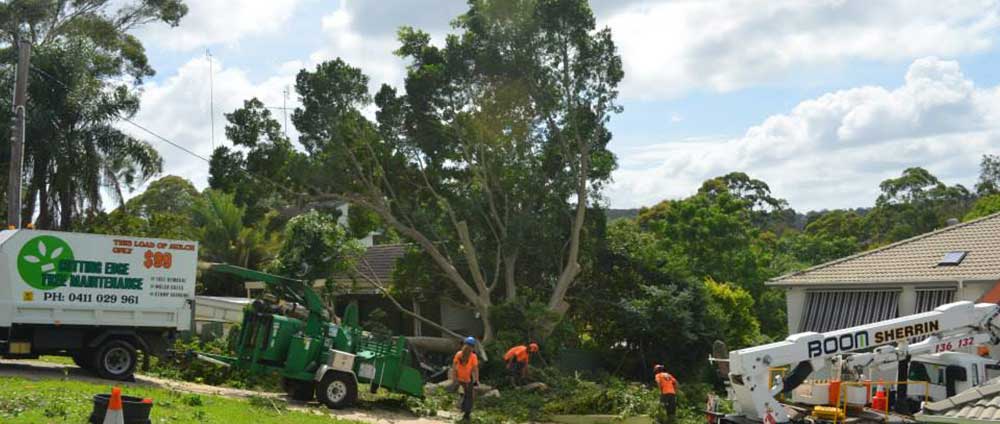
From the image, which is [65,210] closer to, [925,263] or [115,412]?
[115,412]

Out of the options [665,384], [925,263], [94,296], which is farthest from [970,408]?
[94,296]

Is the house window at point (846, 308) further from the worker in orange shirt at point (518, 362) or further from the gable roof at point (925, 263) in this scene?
the worker in orange shirt at point (518, 362)

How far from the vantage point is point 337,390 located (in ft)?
66.0

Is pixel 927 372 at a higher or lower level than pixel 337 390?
higher

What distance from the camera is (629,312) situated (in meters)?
30.6

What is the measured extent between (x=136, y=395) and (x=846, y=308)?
736 inches

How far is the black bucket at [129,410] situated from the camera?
1189 centimetres

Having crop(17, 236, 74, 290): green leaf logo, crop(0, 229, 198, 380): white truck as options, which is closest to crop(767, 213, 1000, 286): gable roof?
crop(0, 229, 198, 380): white truck

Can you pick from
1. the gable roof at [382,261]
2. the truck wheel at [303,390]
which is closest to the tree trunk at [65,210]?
the gable roof at [382,261]

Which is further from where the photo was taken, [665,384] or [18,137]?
[18,137]

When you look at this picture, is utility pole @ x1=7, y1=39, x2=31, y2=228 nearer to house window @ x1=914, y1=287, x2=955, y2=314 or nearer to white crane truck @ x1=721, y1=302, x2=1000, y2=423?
white crane truck @ x1=721, y1=302, x2=1000, y2=423

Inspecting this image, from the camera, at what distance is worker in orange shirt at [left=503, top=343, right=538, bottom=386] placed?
2403 cm

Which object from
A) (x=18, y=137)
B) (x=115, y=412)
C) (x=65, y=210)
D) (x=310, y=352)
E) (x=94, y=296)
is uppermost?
(x=18, y=137)

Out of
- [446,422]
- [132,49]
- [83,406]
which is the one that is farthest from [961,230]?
[132,49]
